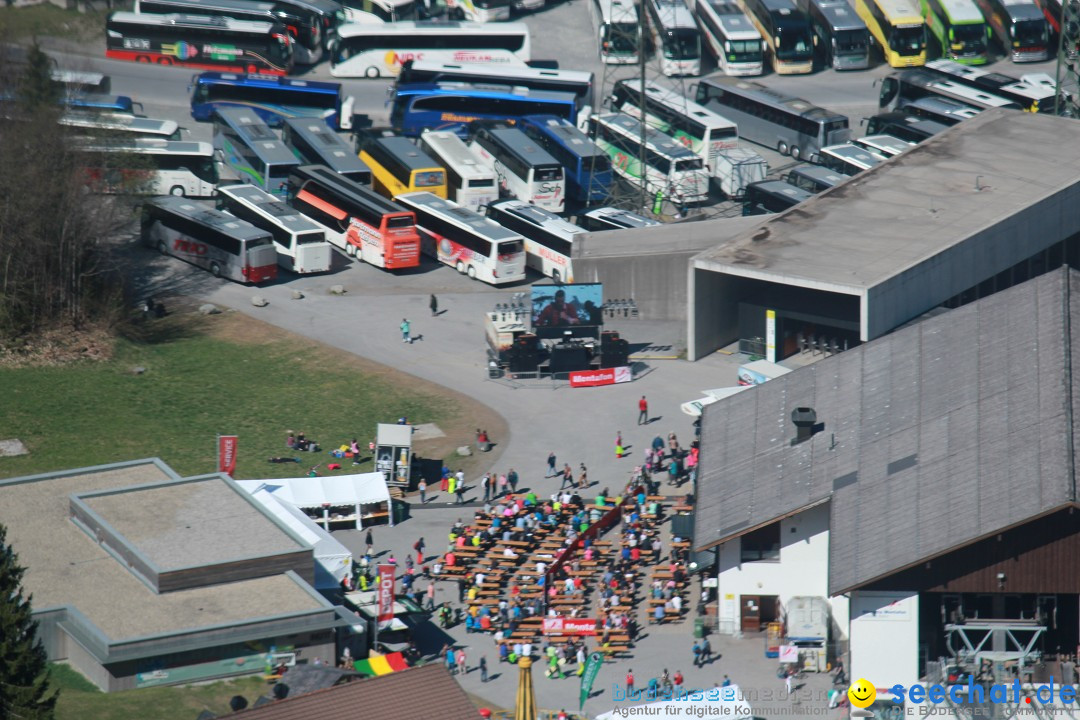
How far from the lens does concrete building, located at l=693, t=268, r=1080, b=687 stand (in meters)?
48.5

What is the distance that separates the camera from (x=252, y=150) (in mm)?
88000

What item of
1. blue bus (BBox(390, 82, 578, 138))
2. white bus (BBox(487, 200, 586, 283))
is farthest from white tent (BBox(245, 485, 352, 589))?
blue bus (BBox(390, 82, 578, 138))

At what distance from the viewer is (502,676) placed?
171 feet

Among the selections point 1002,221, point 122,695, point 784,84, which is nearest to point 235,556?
point 122,695

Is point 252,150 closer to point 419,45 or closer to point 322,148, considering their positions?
point 322,148

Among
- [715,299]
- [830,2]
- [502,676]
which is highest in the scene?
[830,2]

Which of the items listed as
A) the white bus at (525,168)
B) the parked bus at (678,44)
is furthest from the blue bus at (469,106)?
the parked bus at (678,44)

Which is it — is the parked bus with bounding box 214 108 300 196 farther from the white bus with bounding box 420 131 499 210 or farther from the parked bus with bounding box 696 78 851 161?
the parked bus with bounding box 696 78 851 161

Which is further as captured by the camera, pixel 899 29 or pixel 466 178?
pixel 899 29

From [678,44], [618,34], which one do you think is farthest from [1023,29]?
[618,34]

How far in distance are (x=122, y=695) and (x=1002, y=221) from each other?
42.6 meters

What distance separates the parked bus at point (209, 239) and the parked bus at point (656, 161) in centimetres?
1917

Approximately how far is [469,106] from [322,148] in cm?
1045

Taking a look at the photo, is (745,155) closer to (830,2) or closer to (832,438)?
(830,2)
